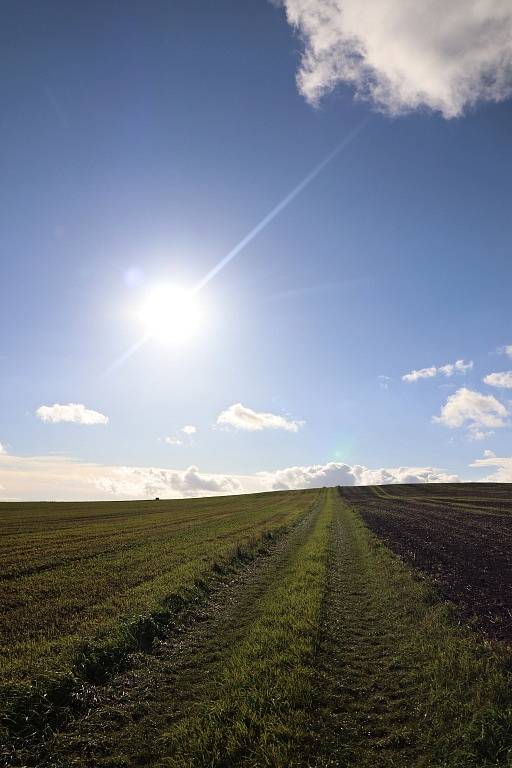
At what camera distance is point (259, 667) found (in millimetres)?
9477

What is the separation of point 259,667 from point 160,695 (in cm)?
207

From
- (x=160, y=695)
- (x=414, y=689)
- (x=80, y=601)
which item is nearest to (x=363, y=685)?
(x=414, y=689)

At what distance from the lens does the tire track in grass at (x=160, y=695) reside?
7004mm

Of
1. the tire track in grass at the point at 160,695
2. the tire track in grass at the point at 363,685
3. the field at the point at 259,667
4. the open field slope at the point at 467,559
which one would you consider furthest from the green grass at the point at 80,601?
the open field slope at the point at 467,559

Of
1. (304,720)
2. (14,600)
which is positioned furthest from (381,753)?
(14,600)

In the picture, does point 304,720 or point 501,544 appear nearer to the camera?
point 304,720

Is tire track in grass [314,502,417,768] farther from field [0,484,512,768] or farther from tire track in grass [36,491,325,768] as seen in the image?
tire track in grass [36,491,325,768]

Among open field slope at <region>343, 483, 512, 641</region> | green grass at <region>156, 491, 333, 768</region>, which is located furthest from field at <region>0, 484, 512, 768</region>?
open field slope at <region>343, 483, 512, 641</region>

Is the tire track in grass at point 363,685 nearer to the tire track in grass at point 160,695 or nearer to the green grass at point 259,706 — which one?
the green grass at point 259,706

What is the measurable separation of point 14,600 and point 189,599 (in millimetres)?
6767

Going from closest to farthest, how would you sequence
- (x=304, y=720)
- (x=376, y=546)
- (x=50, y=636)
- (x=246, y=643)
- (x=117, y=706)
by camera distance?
(x=304, y=720), (x=117, y=706), (x=246, y=643), (x=50, y=636), (x=376, y=546)

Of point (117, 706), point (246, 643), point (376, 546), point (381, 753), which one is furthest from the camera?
point (376, 546)

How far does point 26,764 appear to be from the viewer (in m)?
6.81

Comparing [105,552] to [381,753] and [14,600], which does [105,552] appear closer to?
[14,600]
